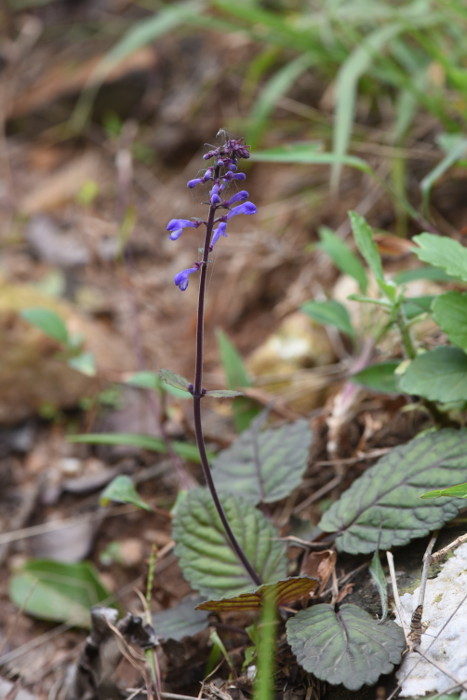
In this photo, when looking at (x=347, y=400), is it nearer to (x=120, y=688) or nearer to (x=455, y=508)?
(x=455, y=508)

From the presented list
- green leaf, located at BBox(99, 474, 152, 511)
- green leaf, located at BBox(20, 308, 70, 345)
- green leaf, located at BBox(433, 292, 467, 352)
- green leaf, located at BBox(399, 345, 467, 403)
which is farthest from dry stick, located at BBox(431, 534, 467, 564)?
green leaf, located at BBox(20, 308, 70, 345)

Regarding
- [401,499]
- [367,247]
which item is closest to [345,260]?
[367,247]

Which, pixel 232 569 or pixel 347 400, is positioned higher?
pixel 347 400

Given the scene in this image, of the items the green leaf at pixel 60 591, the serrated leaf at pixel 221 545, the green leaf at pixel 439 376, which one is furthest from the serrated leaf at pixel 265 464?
the green leaf at pixel 60 591

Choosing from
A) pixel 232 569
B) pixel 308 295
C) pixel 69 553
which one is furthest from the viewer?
pixel 308 295

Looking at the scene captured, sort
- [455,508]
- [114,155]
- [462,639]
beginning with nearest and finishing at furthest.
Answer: [462,639], [455,508], [114,155]

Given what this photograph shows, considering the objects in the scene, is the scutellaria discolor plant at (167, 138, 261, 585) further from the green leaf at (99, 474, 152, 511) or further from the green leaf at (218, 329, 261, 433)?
the green leaf at (218, 329, 261, 433)

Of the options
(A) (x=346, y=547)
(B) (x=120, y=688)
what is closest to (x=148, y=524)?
(B) (x=120, y=688)
